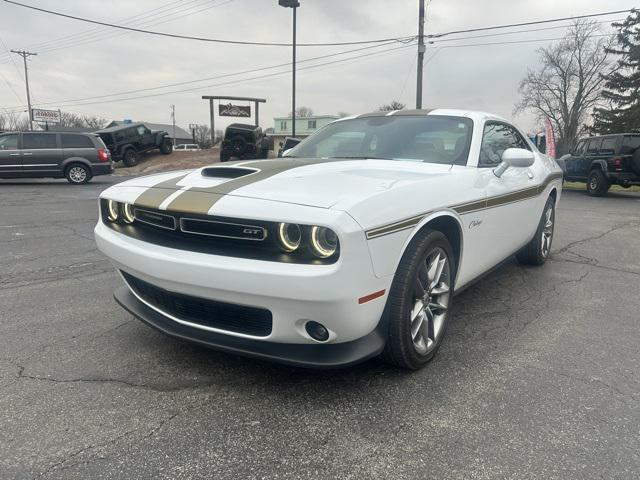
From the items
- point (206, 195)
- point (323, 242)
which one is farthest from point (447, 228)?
point (206, 195)

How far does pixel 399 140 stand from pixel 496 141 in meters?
0.97

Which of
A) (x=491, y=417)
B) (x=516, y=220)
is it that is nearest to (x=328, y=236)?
(x=491, y=417)

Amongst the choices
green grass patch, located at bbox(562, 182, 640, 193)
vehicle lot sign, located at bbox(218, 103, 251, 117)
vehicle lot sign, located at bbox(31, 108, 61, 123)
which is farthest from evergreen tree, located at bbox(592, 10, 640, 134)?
vehicle lot sign, located at bbox(31, 108, 61, 123)

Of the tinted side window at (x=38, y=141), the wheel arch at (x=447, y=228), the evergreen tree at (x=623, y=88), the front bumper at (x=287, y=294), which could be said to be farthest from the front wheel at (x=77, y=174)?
the evergreen tree at (x=623, y=88)

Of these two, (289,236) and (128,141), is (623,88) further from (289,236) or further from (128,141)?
(289,236)

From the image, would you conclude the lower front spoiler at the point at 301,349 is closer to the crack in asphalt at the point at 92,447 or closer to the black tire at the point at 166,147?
the crack in asphalt at the point at 92,447

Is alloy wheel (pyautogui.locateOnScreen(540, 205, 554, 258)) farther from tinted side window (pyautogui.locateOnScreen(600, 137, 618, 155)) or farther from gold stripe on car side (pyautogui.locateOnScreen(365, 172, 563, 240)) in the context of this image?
tinted side window (pyautogui.locateOnScreen(600, 137, 618, 155))

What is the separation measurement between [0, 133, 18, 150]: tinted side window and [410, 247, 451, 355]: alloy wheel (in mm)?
15291

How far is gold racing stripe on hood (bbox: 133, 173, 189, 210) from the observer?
247cm

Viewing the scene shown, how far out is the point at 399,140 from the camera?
356cm

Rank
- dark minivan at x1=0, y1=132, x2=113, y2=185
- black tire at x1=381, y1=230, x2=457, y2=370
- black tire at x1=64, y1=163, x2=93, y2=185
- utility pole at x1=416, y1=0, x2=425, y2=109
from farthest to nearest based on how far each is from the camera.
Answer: utility pole at x1=416, y1=0, x2=425, y2=109
black tire at x1=64, y1=163, x2=93, y2=185
dark minivan at x1=0, y1=132, x2=113, y2=185
black tire at x1=381, y1=230, x2=457, y2=370

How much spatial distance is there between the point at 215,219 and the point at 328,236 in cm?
55

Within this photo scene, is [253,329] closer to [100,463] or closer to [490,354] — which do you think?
[100,463]

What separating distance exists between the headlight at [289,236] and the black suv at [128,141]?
888 inches
